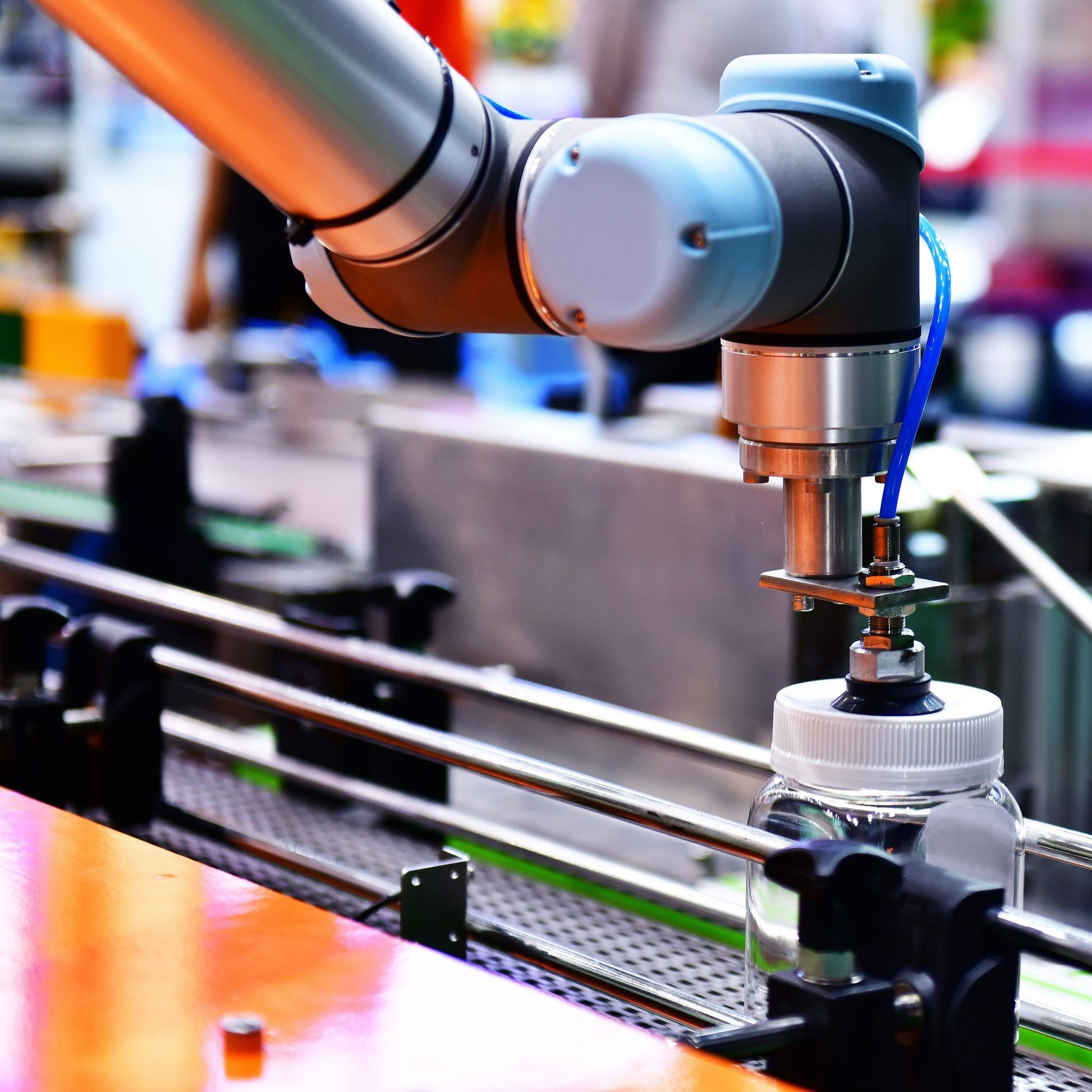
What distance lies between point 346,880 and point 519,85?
5995 millimetres

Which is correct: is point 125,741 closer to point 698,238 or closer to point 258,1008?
point 258,1008

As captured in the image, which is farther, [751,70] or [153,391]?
[153,391]

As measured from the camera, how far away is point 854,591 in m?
0.66

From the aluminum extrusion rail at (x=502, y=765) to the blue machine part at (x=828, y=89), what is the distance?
0.93 ft

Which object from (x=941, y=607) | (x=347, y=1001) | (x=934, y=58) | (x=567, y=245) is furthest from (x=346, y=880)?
(x=934, y=58)

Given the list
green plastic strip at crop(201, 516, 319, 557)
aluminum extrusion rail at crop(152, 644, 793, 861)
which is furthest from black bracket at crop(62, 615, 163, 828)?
green plastic strip at crop(201, 516, 319, 557)

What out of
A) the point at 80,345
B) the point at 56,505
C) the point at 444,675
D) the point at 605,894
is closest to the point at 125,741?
the point at 444,675

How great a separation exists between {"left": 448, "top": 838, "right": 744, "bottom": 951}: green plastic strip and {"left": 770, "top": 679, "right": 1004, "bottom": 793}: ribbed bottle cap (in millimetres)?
365

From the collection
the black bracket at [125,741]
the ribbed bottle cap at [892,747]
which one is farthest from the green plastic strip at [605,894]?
the ribbed bottle cap at [892,747]

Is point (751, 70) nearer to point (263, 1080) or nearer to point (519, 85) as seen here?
point (263, 1080)

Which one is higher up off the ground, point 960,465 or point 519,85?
point 519,85

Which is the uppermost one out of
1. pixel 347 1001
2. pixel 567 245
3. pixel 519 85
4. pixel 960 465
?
pixel 519 85

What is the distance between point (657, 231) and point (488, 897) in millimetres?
667

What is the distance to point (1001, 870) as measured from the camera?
0.72 metres
